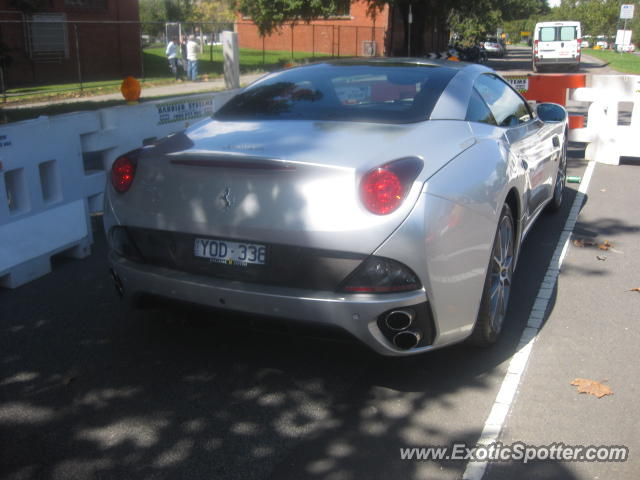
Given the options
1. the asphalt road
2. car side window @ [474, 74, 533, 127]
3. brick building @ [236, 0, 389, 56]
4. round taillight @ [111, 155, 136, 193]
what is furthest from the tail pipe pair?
brick building @ [236, 0, 389, 56]

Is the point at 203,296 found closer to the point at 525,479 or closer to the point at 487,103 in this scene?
the point at 525,479

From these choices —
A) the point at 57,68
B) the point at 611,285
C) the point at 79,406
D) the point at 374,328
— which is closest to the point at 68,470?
the point at 79,406

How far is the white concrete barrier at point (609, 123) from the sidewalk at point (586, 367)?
3.98 metres

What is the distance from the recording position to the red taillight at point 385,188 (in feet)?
10.8

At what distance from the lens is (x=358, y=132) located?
3.82m

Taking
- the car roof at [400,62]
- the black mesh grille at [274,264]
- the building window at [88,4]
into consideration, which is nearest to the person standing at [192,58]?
the building window at [88,4]

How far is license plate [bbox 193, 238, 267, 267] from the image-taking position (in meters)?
3.47

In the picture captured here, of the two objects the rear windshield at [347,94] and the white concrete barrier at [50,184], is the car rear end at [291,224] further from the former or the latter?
the white concrete barrier at [50,184]

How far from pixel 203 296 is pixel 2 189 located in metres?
2.60

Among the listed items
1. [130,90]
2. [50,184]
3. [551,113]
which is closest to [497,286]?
[551,113]

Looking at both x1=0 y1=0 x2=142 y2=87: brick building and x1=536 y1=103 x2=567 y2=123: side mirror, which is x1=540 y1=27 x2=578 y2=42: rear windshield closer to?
x1=0 y1=0 x2=142 y2=87: brick building

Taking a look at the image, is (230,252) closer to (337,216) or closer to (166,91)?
(337,216)

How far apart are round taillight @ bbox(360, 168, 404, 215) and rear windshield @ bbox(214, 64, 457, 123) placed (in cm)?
79

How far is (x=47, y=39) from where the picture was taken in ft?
76.7
